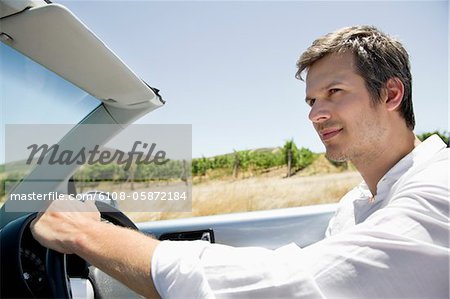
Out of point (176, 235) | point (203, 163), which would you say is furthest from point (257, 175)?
point (176, 235)

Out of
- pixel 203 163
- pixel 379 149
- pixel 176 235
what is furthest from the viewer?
pixel 203 163

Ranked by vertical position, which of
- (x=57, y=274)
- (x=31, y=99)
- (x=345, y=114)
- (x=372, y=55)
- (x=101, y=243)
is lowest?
(x=57, y=274)

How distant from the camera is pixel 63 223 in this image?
1047mm

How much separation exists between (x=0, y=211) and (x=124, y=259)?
89 centimetres

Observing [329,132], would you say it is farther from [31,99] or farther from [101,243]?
[31,99]

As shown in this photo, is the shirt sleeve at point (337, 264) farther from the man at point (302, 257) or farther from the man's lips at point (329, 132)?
the man's lips at point (329, 132)

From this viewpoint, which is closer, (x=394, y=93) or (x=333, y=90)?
(x=333, y=90)

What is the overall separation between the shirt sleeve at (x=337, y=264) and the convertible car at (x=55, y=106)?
363 millimetres

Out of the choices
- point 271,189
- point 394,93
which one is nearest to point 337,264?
point 394,93

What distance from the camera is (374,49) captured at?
163 centimetres

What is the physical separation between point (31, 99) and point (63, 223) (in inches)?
32.9

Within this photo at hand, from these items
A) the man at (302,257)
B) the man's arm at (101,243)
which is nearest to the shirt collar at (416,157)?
the man at (302,257)

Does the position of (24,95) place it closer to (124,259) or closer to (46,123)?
(46,123)

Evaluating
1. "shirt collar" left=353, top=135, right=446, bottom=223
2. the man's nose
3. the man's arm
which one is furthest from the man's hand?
"shirt collar" left=353, top=135, right=446, bottom=223
